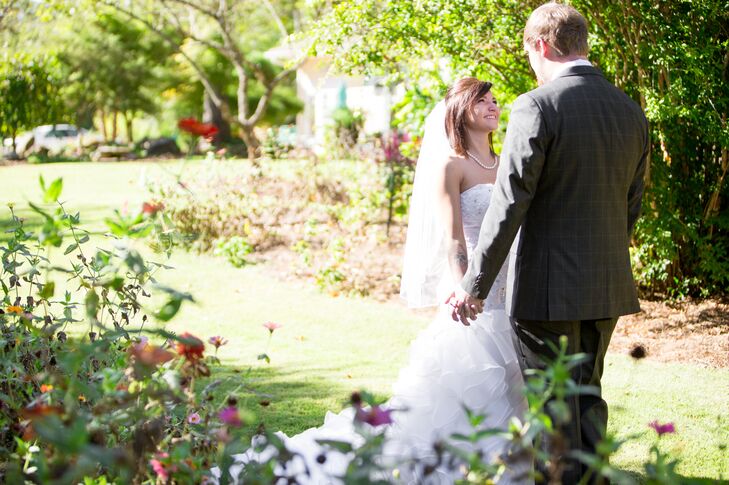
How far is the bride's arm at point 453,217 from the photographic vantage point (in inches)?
152

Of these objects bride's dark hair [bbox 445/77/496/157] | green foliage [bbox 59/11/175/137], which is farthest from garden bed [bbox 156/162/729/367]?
green foliage [bbox 59/11/175/137]

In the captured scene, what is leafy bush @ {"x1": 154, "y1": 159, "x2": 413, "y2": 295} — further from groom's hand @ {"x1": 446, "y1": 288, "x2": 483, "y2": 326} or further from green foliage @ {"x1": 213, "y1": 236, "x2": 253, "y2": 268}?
groom's hand @ {"x1": 446, "y1": 288, "x2": 483, "y2": 326}

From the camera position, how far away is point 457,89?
4059 millimetres

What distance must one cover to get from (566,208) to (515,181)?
0.85 ft

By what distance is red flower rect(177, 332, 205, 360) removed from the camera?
7.22 ft

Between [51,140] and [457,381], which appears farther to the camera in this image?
[51,140]

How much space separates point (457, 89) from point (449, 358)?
135 cm

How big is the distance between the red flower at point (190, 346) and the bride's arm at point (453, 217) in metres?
1.79

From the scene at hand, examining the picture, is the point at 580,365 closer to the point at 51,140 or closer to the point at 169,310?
the point at 169,310

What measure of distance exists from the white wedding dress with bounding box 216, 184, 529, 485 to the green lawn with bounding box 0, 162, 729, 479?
2.25ft

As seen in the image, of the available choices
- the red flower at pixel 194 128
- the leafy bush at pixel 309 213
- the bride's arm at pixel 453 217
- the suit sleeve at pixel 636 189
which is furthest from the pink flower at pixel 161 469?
the leafy bush at pixel 309 213

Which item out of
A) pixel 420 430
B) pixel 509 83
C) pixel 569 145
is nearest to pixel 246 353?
pixel 420 430

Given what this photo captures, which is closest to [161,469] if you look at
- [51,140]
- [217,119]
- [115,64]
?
[217,119]

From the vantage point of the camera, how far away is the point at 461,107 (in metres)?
4.01
